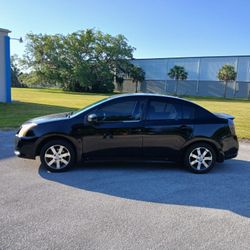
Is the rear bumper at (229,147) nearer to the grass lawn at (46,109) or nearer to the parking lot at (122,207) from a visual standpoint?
the parking lot at (122,207)

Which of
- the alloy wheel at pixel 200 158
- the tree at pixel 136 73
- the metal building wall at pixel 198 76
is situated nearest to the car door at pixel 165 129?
the alloy wheel at pixel 200 158

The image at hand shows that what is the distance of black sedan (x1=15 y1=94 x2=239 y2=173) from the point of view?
6.21 meters

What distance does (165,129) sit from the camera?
20.9 ft

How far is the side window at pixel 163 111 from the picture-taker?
6.41 m

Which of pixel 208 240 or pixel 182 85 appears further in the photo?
pixel 182 85

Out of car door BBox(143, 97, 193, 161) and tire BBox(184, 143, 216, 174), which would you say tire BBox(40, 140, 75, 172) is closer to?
car door BBox(143, 97, 193, 161)

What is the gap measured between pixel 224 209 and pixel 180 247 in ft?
4.56

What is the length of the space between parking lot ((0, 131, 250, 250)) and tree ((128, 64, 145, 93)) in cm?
6908

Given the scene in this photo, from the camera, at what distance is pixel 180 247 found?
3473mm

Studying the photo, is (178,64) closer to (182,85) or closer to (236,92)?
(182,85)

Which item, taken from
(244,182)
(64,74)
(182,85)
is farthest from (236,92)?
(244,182)

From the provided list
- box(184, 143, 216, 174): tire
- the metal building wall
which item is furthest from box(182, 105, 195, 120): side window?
the metal building wall

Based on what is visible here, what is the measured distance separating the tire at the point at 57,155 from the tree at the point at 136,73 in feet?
226

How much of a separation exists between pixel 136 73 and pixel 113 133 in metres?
70.2
